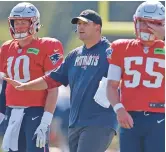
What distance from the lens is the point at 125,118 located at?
505 cm

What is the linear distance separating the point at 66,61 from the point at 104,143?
0.74 m

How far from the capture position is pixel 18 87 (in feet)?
19.0

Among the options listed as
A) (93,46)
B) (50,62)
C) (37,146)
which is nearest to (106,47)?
(93,46)

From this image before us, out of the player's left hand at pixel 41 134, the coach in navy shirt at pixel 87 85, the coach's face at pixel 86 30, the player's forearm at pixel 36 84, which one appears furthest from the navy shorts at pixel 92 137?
the coach's face at pixel 86 30

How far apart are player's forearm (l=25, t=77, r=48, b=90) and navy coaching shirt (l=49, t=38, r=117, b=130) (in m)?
0.21

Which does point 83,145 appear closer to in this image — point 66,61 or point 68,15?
point 66,61

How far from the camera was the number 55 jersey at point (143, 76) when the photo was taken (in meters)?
5.11

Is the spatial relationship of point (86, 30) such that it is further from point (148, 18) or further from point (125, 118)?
point (125, 118)

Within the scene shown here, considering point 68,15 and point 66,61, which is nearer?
point 66,61

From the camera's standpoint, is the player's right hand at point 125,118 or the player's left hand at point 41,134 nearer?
the player's right hand at point 125,118

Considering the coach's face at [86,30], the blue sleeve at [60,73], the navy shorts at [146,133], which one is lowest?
the navy shorts at [146,133]

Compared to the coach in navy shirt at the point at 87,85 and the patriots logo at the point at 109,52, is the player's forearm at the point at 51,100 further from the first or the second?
the patriots logo at the point at 109,52

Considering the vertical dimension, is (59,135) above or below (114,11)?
below

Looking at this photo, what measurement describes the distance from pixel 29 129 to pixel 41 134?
132 mm
